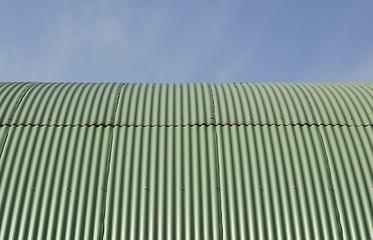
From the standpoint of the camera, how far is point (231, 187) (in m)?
7.61

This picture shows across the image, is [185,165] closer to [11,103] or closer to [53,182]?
[53,182]

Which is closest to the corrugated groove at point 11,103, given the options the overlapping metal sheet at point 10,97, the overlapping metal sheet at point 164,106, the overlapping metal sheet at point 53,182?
the overlapping metal sheet at point 10,97

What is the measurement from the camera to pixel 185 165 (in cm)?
793

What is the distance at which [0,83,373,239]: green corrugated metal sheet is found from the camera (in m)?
7.15

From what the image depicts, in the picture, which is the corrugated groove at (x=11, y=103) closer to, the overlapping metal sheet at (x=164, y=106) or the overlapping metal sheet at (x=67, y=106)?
the overlapping metal sheet at (x=67, y=106)

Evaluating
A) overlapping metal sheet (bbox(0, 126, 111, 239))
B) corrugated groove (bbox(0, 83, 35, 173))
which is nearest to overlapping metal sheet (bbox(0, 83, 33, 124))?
corrugated groove (bbox(0, 83, 35, 173))

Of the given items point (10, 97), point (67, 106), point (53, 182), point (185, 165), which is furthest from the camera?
point (10, 97)

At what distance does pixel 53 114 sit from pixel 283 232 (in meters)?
4.72

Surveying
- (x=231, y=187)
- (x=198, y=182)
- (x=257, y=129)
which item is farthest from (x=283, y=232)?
(x=257, y=129)

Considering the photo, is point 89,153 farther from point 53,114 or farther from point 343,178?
point 343,178

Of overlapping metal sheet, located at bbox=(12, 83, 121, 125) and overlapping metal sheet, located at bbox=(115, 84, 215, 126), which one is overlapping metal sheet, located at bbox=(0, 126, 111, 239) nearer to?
overlapping metal sheet, located at bbox=(12, 83, 121, 125)

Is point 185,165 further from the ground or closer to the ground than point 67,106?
closer to the ground

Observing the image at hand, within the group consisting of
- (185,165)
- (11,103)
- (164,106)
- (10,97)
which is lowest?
(185,165)

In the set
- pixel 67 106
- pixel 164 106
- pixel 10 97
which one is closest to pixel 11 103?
pixel 10 97
